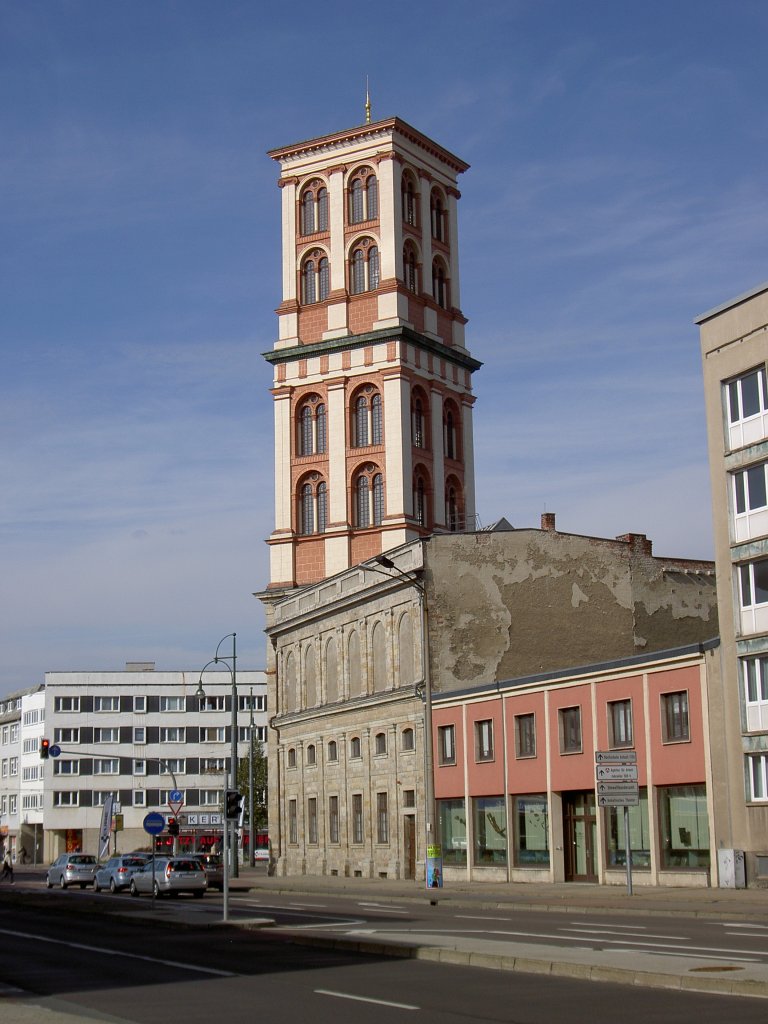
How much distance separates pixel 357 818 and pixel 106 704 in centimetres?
6046

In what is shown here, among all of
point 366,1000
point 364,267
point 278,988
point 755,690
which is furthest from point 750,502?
point 364,267

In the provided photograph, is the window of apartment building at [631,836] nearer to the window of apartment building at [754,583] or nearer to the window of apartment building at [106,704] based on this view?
the window of apartment building at [754,583]

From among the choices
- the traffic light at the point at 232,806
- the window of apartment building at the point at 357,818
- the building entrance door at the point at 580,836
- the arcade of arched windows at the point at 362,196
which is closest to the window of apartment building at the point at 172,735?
the arcade of arched windows at the point at 362,196

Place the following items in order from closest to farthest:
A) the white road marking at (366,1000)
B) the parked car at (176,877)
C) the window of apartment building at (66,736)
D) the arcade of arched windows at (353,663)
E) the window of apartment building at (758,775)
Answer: the white road marking at (366,1000), the window of apartment building at (758,775), the parked car at (176,877), the arcade of arched windows at (353,663), the window of apartment building at (66,736)

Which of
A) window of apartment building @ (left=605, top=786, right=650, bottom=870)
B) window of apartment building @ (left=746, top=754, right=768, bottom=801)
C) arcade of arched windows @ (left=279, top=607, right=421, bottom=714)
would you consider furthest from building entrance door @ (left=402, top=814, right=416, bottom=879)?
window of apartment building @ (left=746, top=754, right=768, bottom=801)

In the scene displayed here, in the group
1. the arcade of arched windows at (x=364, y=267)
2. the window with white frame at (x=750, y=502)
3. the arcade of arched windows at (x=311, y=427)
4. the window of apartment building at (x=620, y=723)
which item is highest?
the arcade of arched windows at (x=364, y=267)

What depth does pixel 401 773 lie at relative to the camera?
185 ft

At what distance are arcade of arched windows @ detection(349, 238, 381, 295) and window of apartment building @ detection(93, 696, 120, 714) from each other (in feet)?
166

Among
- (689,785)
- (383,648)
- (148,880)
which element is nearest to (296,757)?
(383,648)

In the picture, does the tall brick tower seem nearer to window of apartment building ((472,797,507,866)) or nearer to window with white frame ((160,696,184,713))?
window of apartment building ((472,797,507,866))

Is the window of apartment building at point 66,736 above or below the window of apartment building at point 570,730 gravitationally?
above

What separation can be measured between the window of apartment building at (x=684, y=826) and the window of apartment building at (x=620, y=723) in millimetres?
2085

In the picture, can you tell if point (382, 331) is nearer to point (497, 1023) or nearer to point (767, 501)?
point (767, 501)

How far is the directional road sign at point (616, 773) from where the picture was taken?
36.9m
